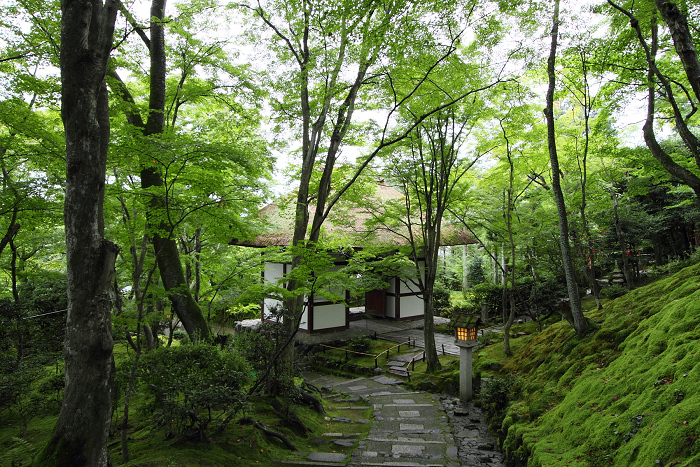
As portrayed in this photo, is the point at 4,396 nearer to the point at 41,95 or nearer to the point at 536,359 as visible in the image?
the point at 41,95

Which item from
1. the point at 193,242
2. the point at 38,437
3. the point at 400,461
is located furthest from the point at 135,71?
the point at 400,461

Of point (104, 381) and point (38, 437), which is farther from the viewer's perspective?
point (38, 437)

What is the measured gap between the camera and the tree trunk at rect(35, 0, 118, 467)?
3.13 metres

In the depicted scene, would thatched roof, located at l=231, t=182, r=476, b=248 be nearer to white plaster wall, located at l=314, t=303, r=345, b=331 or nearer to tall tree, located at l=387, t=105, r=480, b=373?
tall tree, located at l=387, t=105, r=480, b=373

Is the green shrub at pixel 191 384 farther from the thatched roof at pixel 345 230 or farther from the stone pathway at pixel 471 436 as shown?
the thatched roof at pixel 345 230

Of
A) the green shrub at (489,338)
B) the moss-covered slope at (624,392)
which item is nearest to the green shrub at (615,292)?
the green shrub at (489,338)

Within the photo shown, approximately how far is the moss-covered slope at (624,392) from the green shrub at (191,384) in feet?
12.3

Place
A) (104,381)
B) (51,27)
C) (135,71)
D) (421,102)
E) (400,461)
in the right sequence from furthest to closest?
(421,102), (135,71), (51,27), (400,461), (104,381)

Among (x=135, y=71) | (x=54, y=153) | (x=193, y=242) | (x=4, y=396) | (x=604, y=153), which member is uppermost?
(x=135, y=71)

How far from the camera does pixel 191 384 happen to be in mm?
4391

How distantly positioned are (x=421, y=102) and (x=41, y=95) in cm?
714

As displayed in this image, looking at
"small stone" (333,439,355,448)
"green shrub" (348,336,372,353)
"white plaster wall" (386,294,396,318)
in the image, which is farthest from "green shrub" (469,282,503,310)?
"small stone" (333,439,355,448)

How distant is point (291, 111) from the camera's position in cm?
864

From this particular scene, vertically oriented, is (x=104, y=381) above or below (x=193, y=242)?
below
